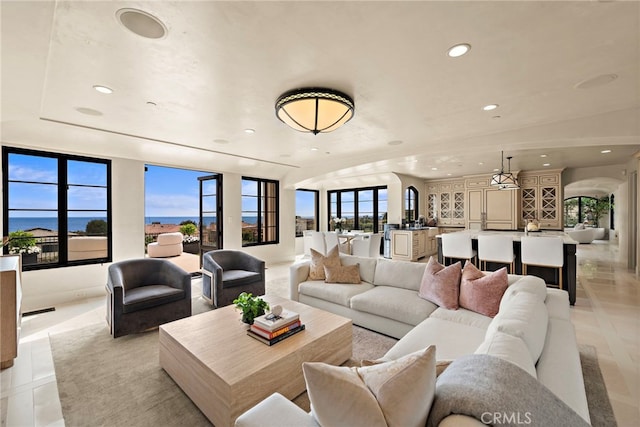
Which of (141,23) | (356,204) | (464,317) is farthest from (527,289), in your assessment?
(356,204)

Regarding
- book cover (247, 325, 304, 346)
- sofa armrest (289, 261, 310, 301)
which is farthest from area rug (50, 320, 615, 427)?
sofa armrest (289, 261, 310, 301)

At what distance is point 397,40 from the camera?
1842 millimetres

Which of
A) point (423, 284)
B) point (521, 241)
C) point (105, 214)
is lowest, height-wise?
point (423, 284)

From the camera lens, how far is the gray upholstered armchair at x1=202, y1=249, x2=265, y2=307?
12.4 ft

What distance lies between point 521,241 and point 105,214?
22.9 ft

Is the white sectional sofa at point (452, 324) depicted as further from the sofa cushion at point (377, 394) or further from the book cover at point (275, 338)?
the book cover at point (275, 338)

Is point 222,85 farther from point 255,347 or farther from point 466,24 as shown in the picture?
point 255,347

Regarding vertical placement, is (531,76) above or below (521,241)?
above

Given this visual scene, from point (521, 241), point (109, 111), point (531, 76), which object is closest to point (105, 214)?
point (109, 111)

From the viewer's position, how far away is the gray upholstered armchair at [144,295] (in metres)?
2.93

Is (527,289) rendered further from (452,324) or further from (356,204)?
(356,204)

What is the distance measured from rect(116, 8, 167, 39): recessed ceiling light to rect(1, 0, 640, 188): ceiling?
1.4 inches

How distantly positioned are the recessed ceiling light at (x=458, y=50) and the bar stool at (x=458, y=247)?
11.9ft

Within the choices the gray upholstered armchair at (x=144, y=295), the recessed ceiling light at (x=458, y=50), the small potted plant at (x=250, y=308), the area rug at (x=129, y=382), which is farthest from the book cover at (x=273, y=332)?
the recessed ceiling light at (x=458, y=50)
